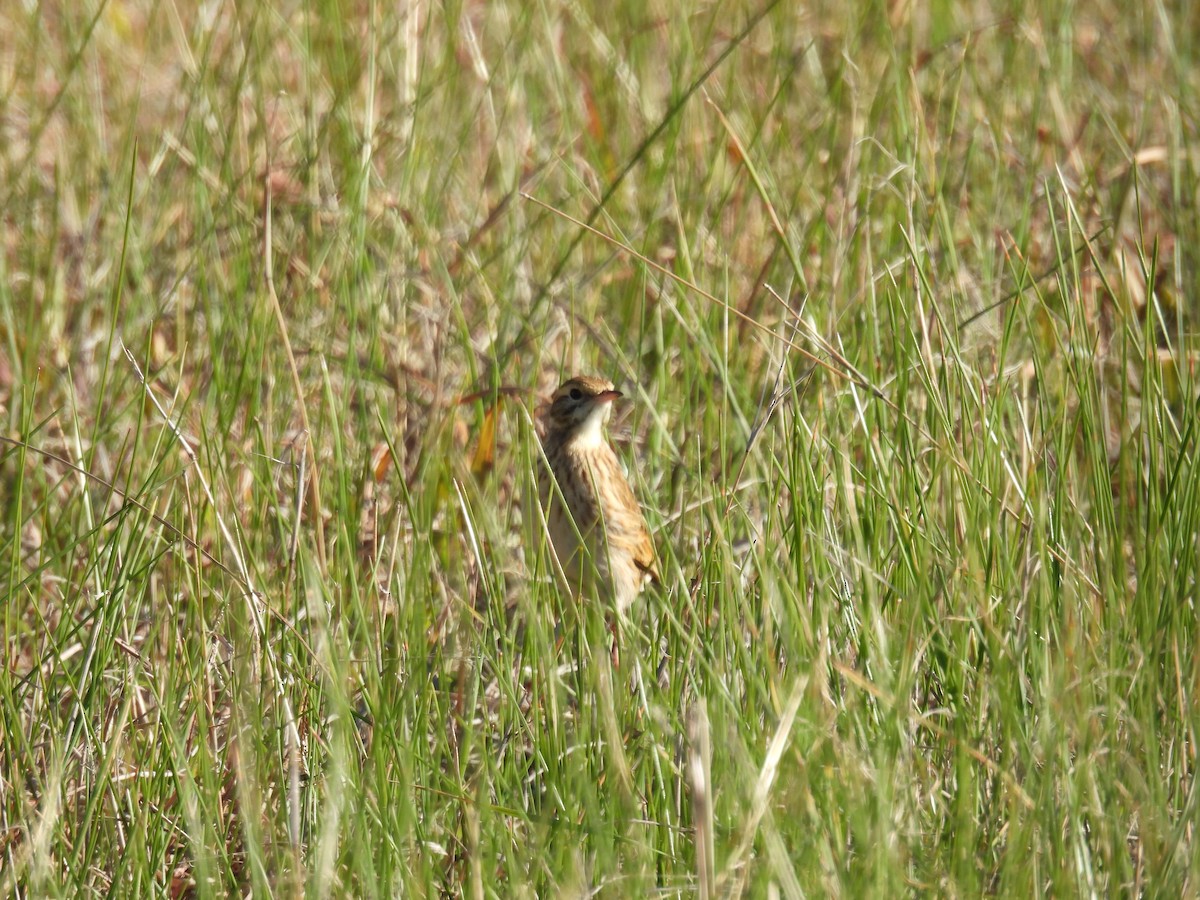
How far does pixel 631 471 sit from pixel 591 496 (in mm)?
213

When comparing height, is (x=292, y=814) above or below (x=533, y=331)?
below

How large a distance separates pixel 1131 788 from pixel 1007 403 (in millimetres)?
1663

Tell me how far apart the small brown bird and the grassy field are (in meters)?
0.15

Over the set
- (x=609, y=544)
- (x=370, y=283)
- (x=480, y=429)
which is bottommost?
(x=609, y=544)

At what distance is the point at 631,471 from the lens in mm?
5031

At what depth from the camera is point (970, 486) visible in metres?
3.42

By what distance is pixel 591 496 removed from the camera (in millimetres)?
4879

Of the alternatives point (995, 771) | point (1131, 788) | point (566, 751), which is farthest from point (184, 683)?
point (1131, 788)

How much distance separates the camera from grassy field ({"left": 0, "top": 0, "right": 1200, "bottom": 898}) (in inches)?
114

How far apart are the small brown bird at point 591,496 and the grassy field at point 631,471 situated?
148 millimetres

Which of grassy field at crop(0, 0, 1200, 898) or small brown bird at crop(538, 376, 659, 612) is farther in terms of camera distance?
small brown bird at crop(538, 376, 659, 612)

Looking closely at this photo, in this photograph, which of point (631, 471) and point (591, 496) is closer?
point (591, 496)

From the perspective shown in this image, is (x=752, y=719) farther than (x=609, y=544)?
No

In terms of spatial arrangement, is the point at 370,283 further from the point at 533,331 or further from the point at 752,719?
the point at 752,719
